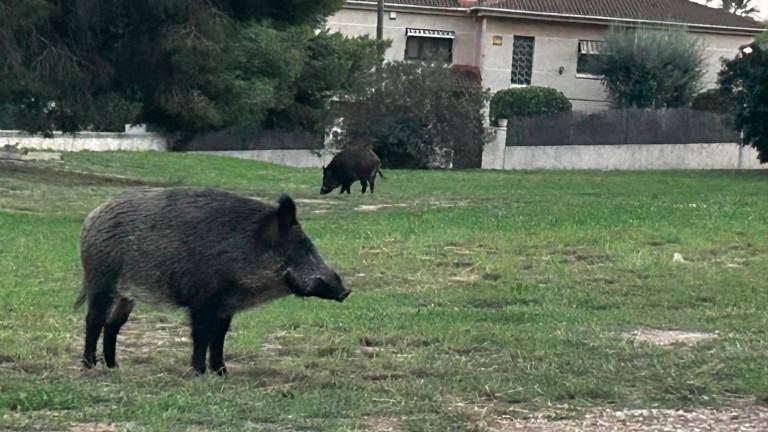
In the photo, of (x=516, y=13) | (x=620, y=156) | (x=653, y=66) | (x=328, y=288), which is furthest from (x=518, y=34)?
(x=328, y=288)

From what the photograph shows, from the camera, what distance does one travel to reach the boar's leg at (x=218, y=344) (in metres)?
8.84

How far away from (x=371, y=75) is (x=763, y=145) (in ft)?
47.6

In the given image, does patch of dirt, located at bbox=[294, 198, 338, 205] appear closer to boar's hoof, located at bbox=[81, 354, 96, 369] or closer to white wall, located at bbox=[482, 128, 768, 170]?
boar's hoof, located at bbox=[81, 354, 96, 369]

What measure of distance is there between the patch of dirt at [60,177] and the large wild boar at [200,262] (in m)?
19.6

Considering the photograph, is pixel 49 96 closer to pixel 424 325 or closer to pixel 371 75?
pixel 424 325

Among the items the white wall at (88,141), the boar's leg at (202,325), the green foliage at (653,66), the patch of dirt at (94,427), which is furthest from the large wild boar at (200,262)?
the green foliage at (653,66)

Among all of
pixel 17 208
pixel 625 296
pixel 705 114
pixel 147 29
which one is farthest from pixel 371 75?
pixel 625 296

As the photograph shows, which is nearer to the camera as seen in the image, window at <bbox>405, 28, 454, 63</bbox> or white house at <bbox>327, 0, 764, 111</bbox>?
white house at <bbox>327, 0, 764, 111</bbox>

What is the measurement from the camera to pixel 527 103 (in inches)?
2165

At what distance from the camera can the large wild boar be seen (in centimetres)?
880

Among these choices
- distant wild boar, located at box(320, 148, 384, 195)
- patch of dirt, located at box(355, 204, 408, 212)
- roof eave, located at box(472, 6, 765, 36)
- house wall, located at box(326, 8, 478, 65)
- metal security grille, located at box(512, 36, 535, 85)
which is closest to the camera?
patch of dirt, located at box(355, 204, 408, 212)

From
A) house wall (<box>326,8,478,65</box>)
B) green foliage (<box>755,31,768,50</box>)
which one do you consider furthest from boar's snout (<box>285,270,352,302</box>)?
house wall (<box>326,8,478,65</box>)

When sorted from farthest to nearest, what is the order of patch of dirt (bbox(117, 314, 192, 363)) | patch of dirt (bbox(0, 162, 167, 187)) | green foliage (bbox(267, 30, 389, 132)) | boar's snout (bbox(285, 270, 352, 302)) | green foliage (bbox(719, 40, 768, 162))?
green foliage (bbox(267, 30, 389, 132)), green foliage (bbox(719, 40, 768, 162)), patch of dirt (bbox(0, 162, 167, 187)), patch of dirt (bbox(117, 314, 192, 363)), boar's snout (bbox(285, 270, 352, 302))

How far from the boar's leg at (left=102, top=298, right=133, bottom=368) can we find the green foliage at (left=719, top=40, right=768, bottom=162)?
106ft
